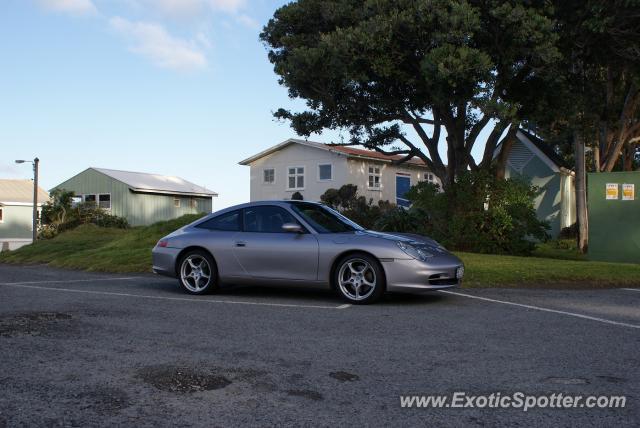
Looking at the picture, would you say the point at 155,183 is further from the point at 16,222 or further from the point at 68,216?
the point at 16,222

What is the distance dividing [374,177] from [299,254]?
3271 cm

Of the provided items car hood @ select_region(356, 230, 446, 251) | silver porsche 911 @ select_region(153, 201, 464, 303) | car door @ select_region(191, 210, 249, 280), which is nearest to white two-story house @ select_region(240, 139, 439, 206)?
car door @ select_region(191, 210, 249, 280)

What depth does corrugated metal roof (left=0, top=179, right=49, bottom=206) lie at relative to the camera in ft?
157

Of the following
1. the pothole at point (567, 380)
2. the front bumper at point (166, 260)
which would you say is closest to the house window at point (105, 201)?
the front bumper at point (166, 260)

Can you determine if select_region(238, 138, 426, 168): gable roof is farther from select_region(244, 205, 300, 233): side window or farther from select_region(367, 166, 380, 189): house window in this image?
select_region(244, 205, 300, 233): side window

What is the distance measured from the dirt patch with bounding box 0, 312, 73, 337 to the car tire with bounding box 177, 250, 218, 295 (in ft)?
8.46

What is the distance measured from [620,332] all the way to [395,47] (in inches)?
447

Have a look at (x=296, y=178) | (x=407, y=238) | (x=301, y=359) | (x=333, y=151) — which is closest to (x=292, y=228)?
(x=407, y=238)

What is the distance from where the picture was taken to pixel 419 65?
55.6 ft

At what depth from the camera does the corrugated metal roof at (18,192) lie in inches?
1885

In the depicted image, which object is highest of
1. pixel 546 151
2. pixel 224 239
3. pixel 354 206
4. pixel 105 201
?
pixel 546 151

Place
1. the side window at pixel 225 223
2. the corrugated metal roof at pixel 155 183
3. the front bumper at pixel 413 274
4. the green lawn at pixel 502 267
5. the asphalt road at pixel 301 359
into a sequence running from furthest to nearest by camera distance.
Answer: the corrugated metal roof at pixel 155 183
the green lawn at pixel 502 267
the side window at pixel 225 223
the front bumper at pixel 413 274
the asphalt road at pixel 301 359

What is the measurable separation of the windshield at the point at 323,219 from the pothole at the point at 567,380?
15.7ft

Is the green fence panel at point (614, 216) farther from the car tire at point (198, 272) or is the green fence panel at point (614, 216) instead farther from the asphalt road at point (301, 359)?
the car tire at point (198, 272)
